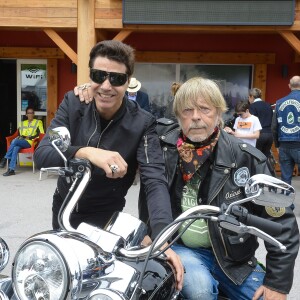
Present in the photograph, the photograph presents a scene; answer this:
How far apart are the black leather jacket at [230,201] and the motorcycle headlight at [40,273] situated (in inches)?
36.1

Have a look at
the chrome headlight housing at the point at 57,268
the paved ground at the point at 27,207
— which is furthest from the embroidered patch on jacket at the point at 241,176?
the paved ground at the point at 27,207

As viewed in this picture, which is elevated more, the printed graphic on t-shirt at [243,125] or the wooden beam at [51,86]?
the wooden beam at [51,86]

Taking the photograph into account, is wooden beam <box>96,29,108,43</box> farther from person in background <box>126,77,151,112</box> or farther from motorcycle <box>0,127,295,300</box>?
motorcycle <box>0,127,295,300</box>

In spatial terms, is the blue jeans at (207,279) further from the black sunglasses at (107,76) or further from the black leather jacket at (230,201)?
the black sunglasses at (107,76)

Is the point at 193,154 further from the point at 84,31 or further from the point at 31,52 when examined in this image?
the point at 31,52

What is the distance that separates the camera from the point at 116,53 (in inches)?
76.8

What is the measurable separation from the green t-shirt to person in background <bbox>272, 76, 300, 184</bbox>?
4668 millimetres

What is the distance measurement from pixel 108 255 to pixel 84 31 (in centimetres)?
700

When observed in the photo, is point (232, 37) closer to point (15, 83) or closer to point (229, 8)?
point (229, 8)

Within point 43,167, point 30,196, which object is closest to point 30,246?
point 43,167

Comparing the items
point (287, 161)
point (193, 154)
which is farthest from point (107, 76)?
point (287, 161)

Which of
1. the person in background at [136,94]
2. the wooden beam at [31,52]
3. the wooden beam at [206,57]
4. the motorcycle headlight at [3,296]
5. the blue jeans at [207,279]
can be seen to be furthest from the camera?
the wooden beam at [31,52]

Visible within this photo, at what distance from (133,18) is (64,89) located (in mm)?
3106

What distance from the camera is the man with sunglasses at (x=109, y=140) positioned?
187 centimetres
